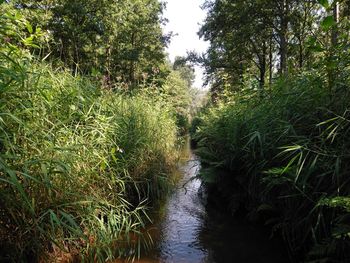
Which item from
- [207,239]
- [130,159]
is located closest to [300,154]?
[207,239]

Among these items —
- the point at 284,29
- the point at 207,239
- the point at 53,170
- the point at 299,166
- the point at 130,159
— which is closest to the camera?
the point at 53,170

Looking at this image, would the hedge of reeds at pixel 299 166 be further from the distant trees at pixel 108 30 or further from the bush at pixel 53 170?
the distant trees at pixel 108 30

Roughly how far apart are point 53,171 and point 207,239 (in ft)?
7.29

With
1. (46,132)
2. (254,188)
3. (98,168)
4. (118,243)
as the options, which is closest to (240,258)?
(254,188)

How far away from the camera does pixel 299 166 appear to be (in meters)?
2.73

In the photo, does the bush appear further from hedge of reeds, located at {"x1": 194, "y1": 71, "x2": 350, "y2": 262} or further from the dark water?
hedge of reeds, located at {"x1": 194, "y1": 71, "x2": 350, "y2": 262}

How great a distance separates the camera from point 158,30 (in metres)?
20.9

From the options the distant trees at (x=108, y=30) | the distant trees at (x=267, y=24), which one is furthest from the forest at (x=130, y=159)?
the distant trees at (x=267, y=24)

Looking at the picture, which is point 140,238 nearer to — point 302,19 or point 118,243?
point 118,243

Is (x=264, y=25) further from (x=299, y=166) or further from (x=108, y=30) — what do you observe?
(x=299, y=166)

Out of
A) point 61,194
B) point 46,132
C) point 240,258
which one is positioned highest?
point 46,132

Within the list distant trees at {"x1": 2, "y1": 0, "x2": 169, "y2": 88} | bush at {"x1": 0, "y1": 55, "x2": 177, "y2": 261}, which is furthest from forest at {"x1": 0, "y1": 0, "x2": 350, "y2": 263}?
distant trees at {"x1": 2, "y1": 0, "x2": 169, "y2": 88}

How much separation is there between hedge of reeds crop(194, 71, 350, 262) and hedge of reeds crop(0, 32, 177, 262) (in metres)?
1.56

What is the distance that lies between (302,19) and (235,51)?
378 cm
